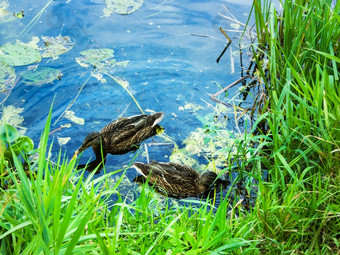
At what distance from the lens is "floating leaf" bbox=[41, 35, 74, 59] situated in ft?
16.4

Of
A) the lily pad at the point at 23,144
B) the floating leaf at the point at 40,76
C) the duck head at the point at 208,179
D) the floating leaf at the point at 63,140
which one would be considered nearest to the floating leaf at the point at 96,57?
the floating leaf at the point at 40,76

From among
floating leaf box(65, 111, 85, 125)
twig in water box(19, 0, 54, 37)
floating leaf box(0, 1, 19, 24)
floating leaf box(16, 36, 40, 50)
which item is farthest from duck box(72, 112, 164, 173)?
floating leaf box(0, 1, 19, 24)

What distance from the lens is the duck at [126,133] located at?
425cm

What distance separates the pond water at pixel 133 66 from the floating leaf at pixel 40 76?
0.06 metres

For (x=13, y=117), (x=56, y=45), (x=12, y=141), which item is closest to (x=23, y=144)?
(x=12, y=141)

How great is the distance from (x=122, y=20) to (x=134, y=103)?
4.72 ft

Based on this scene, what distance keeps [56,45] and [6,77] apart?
751mm

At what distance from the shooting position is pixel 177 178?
12.7 feet

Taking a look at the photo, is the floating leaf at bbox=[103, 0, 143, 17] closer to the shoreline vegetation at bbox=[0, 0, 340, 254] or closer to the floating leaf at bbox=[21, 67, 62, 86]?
the floating leaf at bbox=[21, 67, 62, 86]

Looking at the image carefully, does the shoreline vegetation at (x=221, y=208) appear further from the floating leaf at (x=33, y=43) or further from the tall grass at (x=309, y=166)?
the floating leaf at (x=33, y=43)

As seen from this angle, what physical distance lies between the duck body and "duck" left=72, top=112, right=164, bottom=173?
442mm

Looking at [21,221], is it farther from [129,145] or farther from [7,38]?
[7,38]

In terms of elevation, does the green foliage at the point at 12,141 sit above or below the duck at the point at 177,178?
→ above

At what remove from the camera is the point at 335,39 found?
346cm
